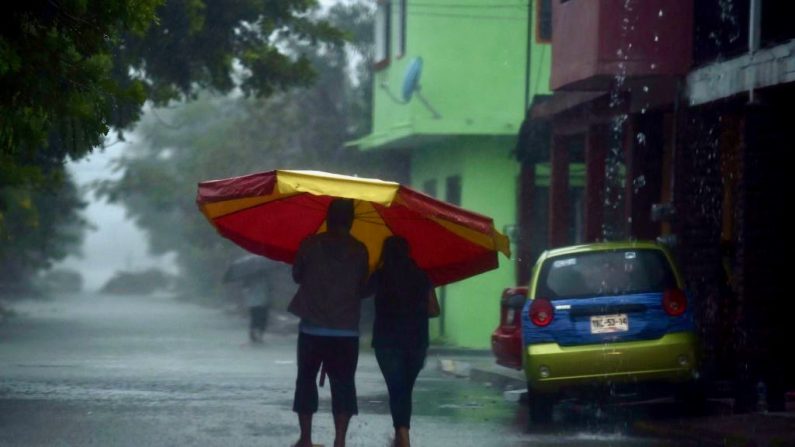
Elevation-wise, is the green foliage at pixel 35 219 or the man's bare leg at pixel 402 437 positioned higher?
the green foliage at pixel 35 219

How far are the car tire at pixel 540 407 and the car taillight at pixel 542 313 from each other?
2.12 ft

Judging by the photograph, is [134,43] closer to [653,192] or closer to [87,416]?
[653,192]

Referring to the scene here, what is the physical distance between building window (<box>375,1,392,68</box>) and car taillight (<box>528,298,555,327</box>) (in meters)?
17.4

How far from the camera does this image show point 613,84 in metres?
18.5

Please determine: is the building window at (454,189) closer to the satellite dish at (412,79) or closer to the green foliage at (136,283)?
the satellite dish at (412,79)

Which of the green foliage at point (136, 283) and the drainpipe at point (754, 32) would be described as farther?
the green foliage at point (136, 283)

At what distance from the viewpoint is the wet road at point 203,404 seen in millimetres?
12609

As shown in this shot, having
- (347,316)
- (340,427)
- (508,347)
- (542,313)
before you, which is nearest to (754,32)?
(542,313)

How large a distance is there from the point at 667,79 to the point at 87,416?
7.78 m

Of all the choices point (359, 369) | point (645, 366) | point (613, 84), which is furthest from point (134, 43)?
point (645, 366)

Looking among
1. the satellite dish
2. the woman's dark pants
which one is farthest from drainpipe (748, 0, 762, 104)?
the satellite dish

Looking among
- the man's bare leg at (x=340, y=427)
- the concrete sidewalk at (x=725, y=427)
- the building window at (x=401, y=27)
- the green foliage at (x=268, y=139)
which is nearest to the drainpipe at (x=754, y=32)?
the concrete sidewalk at (x=725, y=427)

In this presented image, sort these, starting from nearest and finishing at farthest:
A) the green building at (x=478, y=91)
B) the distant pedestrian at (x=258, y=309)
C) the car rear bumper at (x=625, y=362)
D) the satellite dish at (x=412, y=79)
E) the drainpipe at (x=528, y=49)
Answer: the car rear bumper at (x=625, y=362) < the drainpipe at (x=528, y=49) < the satellite dish at (x=412, y=79) < the green building at (x=478, y=91) < the distant pedestrian at (x=258, y=309)

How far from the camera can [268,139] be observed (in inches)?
1625
